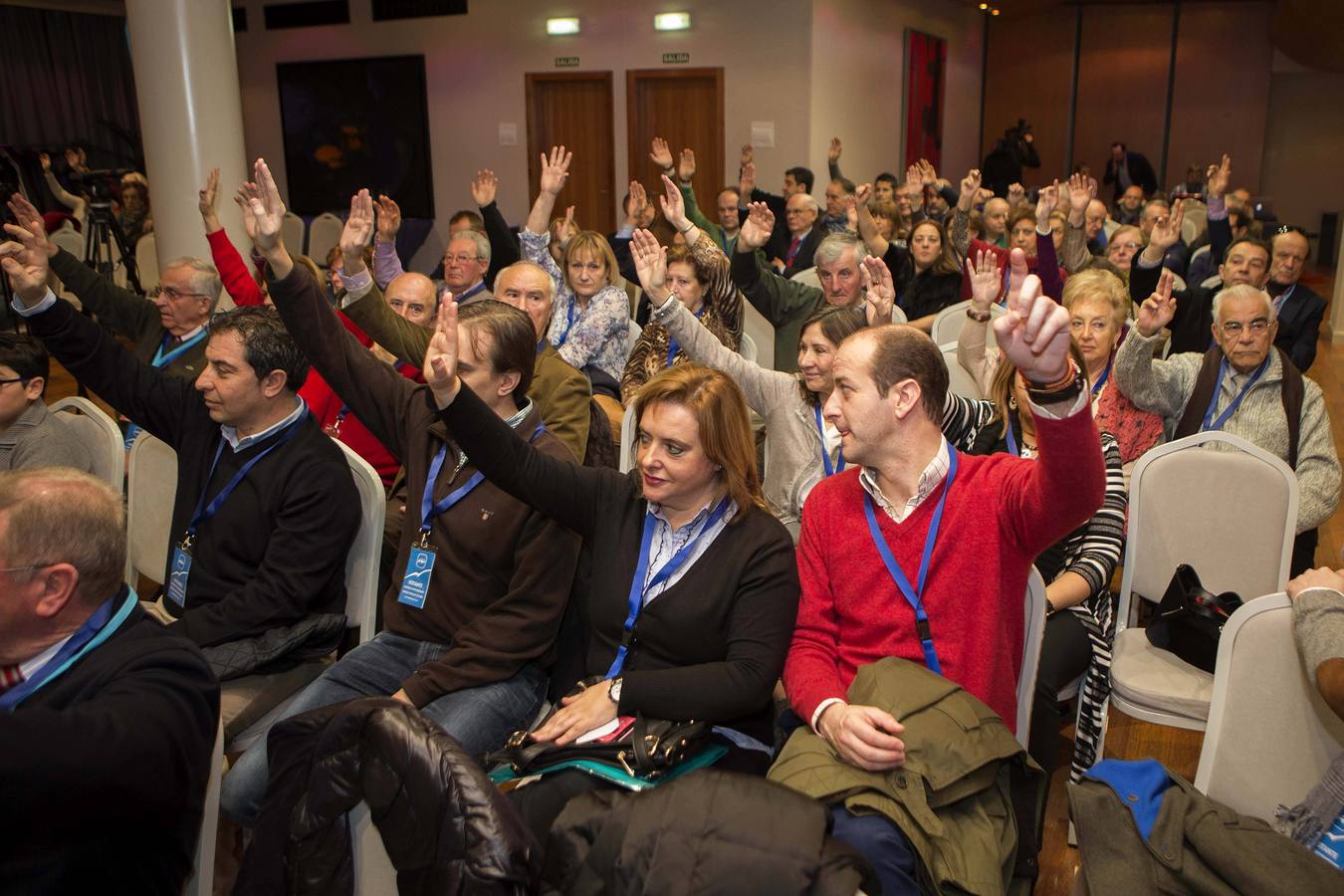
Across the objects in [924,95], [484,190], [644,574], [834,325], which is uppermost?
[924,95]

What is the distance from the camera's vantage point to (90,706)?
4.94 ft

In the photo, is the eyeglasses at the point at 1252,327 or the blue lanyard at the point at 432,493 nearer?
the blue lanyard at the point at 432,493

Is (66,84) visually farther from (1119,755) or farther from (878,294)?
(1119,755)

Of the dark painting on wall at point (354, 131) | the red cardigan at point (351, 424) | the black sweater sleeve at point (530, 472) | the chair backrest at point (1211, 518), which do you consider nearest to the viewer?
the black sweater sleeve at point (530, 472)

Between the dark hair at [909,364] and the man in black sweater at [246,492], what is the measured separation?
1.35 meters

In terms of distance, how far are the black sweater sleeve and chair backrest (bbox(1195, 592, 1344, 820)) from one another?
1281 millimetres

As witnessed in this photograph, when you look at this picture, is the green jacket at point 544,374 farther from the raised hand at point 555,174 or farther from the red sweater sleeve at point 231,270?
the raised hand at point 555,174

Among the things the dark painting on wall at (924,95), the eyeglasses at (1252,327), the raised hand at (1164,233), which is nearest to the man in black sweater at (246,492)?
the eyeglasses at (1252,327)

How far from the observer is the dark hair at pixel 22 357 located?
307 centimetres

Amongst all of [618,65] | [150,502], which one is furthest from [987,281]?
[618,65]

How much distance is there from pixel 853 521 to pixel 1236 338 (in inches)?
77.3

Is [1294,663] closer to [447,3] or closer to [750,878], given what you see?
[750,878]

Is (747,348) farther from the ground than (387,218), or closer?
closer

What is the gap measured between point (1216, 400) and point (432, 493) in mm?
2593
